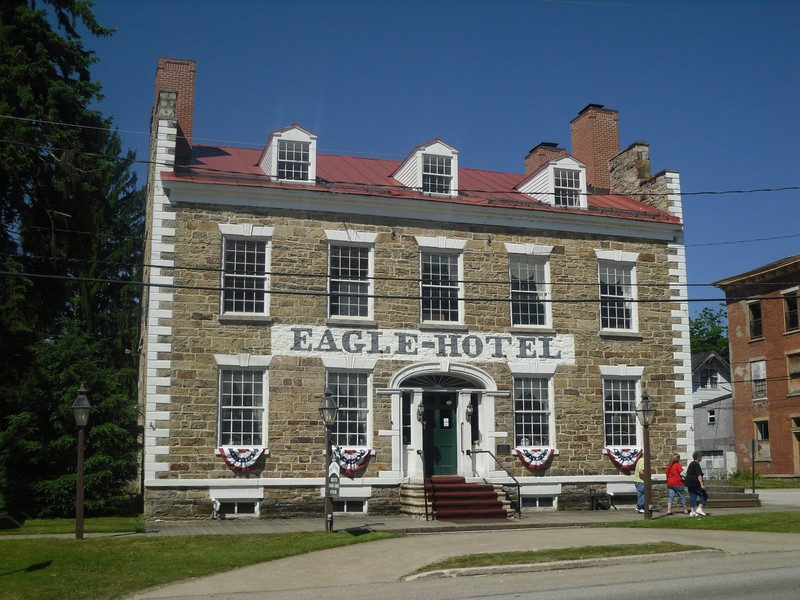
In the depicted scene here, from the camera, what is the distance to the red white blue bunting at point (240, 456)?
21234 mm

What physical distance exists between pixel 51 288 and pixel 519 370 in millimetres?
13195

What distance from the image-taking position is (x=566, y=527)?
20094mm

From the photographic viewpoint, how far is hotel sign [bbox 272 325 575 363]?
22.3 m

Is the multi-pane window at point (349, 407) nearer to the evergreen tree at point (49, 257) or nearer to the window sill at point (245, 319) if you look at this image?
the window sill at point (245, 319)

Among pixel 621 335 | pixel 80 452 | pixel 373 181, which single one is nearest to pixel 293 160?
pixel 373 181

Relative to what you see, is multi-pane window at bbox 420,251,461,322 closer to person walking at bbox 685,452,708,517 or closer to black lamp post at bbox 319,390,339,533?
black lamp post at bbox 319,390,339,533

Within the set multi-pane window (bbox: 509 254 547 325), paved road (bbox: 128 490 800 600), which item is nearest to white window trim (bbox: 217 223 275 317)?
paved road (bbox: 128 490 800 600)

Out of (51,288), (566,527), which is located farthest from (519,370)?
(51,288)

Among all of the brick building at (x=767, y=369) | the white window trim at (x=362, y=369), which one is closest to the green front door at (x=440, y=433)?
the white window trim at (x=362, y=369)

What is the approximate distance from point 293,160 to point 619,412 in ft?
37.0

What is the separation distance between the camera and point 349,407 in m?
22.6

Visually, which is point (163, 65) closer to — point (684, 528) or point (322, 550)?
point (322, 550)

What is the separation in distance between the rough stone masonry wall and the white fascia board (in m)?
0.25

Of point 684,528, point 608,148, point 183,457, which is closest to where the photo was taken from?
point 684,528
